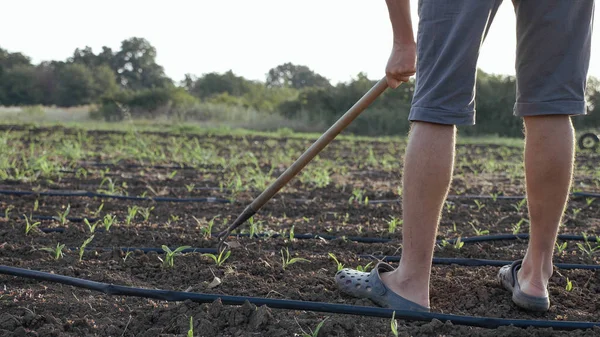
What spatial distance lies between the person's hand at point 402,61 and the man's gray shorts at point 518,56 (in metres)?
0.18

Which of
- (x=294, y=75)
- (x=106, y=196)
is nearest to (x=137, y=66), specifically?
(x=294, y=75)

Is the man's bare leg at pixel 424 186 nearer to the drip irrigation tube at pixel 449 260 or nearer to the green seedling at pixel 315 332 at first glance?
the green seedling at pixel 315 332

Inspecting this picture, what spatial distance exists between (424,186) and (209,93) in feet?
140

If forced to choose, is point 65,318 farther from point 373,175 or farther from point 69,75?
point 69,75

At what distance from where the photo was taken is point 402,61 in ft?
6.56

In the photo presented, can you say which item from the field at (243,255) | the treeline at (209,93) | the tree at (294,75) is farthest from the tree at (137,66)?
the field at (243,255)

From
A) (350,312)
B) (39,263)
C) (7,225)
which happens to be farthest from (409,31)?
(7,225)

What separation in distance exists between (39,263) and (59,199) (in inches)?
77.6

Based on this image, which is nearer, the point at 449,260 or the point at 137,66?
the point at 449,260

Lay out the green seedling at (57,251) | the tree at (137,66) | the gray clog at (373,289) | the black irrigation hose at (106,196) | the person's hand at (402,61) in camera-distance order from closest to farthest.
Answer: the gray clog at (373,289)
the person's hand at (402,61)
the green seedling at (57,251)
the black irrigation hose at (106,196)
the tree at (137,66)

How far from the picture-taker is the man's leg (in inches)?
73.9

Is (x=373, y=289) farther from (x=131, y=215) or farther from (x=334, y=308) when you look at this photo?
(x=131, y=215)

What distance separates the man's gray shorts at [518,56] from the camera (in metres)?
1.72

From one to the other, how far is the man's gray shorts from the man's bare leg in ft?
0.17
